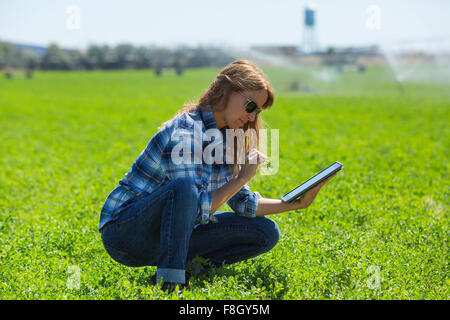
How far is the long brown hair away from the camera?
4285 mm

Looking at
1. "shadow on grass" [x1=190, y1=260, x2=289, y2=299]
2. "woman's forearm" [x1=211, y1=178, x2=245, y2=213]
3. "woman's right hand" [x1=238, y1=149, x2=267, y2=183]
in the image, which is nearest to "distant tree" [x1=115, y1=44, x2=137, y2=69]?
"shadow on grass" [x1=190, y1=260, x2=289, y2=299]

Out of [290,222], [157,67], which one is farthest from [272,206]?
[157,67]

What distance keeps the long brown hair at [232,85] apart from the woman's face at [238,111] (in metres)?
0.04

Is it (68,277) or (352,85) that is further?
(352,85)

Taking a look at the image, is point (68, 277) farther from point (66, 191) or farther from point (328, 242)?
point (66, 191)

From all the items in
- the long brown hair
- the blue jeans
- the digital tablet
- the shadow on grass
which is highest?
the long brown hair

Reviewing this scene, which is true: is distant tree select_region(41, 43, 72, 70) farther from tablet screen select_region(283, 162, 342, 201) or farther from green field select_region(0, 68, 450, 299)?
tablet screen select_region(283, 162, 342, 201)

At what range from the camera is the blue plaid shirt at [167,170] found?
4.12 m

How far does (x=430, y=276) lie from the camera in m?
4.97

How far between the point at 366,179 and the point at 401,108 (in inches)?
678

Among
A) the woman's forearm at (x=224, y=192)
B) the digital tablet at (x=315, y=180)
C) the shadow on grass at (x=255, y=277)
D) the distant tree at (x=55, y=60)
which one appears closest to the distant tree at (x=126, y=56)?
the distant tree at (x=55, y=60)

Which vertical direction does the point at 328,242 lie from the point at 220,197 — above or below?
below

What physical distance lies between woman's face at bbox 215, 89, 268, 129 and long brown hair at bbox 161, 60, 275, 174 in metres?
0.04
